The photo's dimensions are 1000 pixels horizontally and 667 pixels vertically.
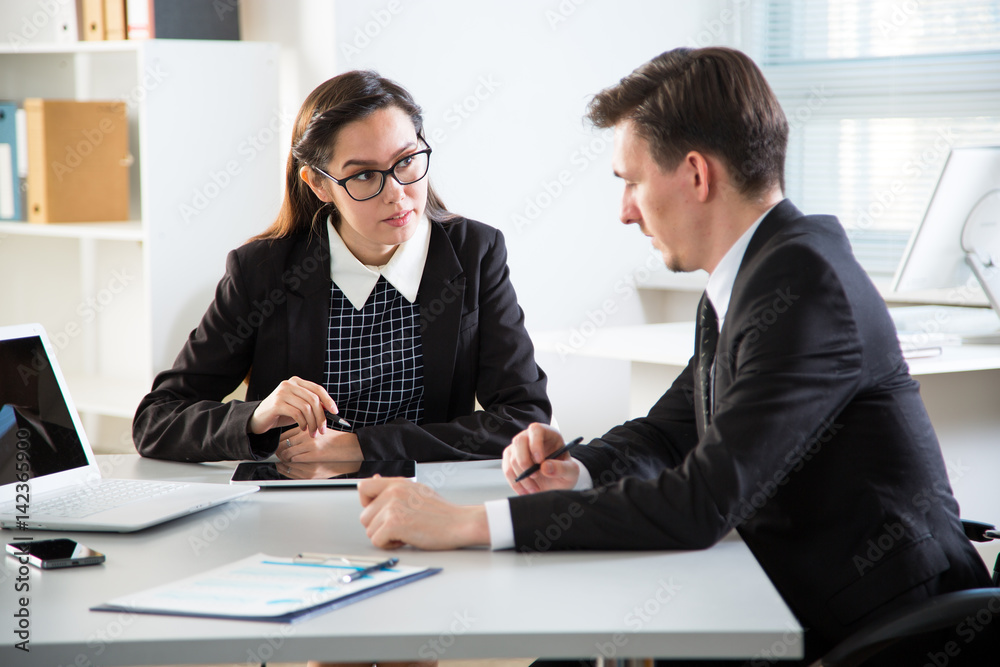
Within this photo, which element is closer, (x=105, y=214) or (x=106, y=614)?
(x=106, y=614)

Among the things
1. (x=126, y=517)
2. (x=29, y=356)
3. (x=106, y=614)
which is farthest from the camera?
(x=29, y=356)

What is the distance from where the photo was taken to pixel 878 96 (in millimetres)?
3949

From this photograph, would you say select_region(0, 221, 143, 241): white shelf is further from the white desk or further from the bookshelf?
the white desk

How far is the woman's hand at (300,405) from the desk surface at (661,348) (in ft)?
3.38

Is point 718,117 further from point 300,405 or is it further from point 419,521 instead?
point 300,405

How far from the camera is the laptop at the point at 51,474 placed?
1355 mm

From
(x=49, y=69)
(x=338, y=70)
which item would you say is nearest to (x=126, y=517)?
(x=338, y=70)

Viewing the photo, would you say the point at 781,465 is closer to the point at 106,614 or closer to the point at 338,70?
the point at 106,614

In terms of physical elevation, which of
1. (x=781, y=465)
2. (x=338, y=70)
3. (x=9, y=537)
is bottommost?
(x=9, y=537)

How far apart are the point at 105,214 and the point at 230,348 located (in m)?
1.71

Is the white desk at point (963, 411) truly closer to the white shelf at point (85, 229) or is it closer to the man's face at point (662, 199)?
the man's face at point (662, 199)

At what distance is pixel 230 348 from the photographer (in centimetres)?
197

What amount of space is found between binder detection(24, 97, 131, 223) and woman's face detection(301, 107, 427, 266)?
165cm

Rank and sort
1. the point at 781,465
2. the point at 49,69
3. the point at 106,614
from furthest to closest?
the point at 49,69 < the point at 781,465 < the point at 106,614
